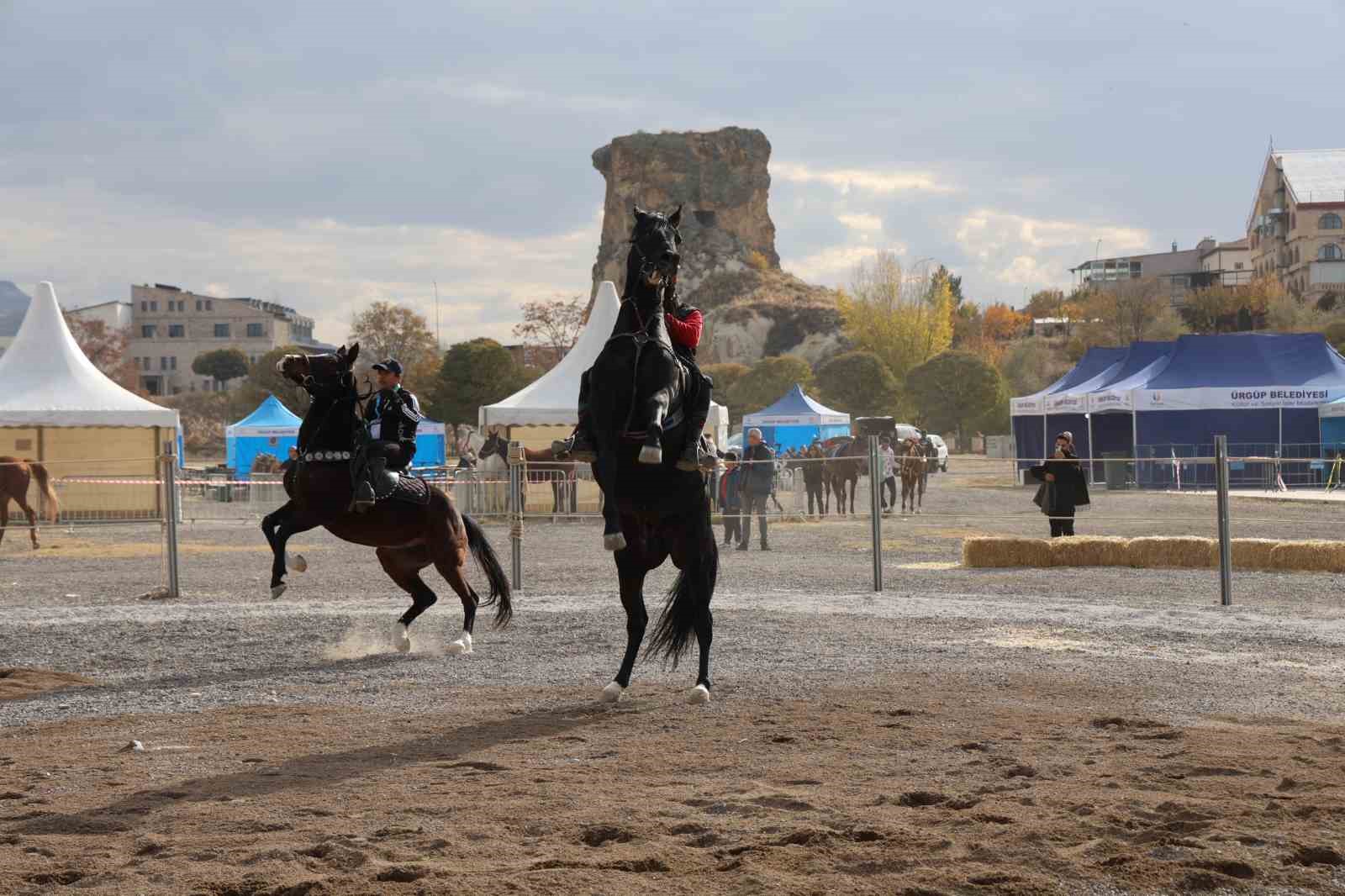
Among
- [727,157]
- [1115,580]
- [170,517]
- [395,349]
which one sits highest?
[727,157]

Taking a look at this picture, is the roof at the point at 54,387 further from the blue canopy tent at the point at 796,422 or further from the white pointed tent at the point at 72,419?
the blue canopy tent at the point at 796,422

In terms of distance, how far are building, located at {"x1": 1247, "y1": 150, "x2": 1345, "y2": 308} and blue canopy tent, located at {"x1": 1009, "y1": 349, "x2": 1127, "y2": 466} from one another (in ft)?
186

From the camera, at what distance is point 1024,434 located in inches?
1918

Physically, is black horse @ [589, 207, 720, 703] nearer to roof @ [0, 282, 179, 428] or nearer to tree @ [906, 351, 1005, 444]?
roof @ [0, 282, 179, 428]

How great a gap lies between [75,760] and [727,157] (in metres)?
133

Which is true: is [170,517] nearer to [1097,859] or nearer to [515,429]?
[1097,859]

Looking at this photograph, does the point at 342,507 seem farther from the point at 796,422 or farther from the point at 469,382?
the point at 469,382

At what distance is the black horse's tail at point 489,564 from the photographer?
11.2 metres

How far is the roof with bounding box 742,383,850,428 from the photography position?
154 ft

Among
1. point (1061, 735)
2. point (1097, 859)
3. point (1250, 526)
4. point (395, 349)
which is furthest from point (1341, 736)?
point (395, 349)

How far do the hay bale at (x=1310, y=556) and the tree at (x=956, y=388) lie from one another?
58567 mm

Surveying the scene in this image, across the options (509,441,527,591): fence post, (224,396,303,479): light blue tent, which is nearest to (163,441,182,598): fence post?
(509,441,527,591): fence post

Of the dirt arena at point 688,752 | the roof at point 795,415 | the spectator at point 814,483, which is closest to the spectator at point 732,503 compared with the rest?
the spectator at point 814,483

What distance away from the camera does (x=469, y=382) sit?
2670 inches
